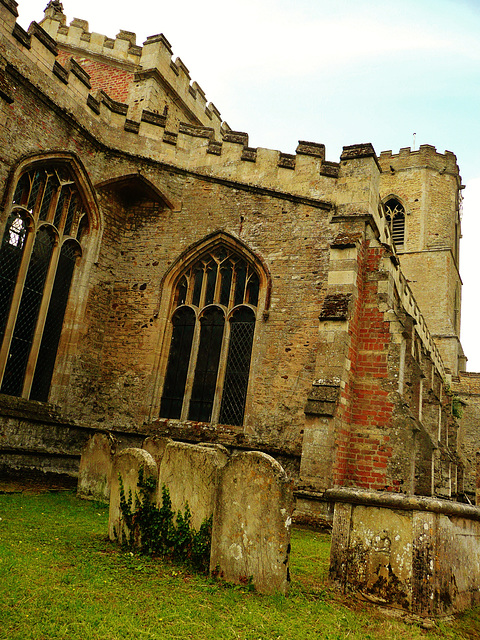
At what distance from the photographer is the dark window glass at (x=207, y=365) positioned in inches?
411

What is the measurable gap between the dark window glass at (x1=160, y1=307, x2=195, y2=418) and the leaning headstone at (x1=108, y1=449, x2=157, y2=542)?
502 cm

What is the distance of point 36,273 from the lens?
1015cm

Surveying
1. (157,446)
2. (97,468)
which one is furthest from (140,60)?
(157,446)

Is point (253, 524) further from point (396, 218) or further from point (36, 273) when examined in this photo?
point (396, 218)

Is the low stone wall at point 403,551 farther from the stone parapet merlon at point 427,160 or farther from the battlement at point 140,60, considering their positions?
the stone parapet merlon at point 427,160

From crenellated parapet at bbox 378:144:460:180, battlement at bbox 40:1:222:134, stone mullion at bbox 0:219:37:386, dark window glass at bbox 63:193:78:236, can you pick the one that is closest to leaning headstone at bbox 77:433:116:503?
stone mullion at bbox 0:219:37:386

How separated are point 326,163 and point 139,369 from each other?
19.4 ft

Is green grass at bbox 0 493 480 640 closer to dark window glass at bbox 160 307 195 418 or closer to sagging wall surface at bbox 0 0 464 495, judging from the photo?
sagging wall surface at bbox 0 0 464 495

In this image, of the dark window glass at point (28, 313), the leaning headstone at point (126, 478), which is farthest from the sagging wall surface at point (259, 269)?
the leaning headstone at point (126, 478)

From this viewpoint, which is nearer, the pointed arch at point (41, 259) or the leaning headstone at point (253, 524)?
the leaning headstone at point (253, 524)

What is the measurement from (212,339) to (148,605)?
7.45m

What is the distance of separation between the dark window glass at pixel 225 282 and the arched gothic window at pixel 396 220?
71.1 ft

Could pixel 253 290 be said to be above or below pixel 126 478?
above

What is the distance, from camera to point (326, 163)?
34.9 ft
